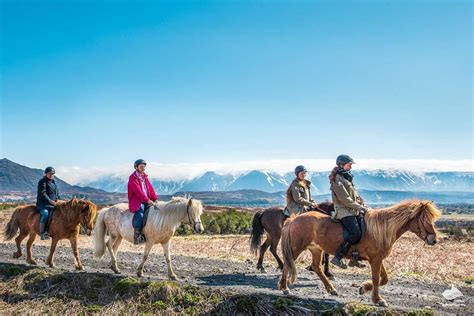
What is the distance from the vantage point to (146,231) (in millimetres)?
12758

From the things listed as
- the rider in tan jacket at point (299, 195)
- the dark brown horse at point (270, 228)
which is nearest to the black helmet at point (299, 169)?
the rider in tan jacket at point (299, 195)

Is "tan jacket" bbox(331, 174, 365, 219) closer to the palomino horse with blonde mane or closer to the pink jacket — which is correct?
the palomino horse with blonde mane

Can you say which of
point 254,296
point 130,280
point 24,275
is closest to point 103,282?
point 130,280

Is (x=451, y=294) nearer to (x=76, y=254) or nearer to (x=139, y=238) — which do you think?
(x=139, y=238)

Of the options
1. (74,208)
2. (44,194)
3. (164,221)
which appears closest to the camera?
(164,221)

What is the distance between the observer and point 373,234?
10125 mm

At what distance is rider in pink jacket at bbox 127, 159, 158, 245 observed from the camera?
12828 millimetres

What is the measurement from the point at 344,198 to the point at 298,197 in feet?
13.2

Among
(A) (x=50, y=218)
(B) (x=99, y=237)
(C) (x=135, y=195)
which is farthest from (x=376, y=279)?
(A) (x=50, y=218)

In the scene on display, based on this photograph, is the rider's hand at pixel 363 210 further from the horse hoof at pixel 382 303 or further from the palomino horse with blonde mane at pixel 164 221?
the palomino horse with blonde mane at pixel 164 221

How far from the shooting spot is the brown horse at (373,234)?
9820 mm

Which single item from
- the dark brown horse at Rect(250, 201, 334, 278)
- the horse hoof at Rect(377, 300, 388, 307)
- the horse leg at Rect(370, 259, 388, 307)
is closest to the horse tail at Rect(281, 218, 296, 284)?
the horse leg at Rect(370, 259, 388, 307)

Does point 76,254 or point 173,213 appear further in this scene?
point 76,254

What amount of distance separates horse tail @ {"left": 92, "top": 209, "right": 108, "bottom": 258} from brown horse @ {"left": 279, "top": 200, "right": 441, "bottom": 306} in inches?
254
